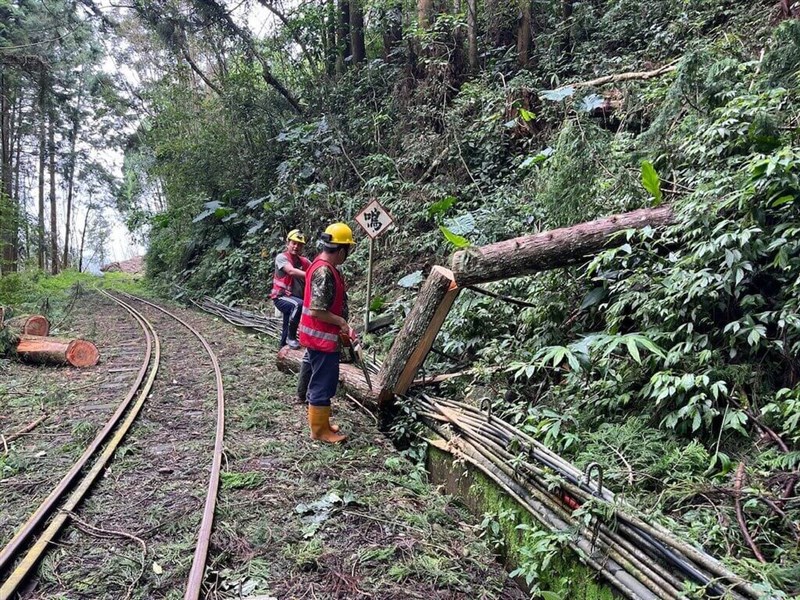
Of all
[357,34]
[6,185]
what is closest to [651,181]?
[357,34]

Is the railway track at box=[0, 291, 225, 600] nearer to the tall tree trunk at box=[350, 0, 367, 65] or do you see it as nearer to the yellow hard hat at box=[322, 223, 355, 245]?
the yellow hard hat at box=[322, 223, 355, 245]

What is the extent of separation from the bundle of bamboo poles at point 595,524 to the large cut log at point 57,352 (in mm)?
6388

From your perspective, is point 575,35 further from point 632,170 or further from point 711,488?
point 711,488

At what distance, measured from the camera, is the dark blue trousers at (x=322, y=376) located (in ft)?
15.1

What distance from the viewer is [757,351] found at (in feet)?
11.4

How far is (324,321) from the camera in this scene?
14.6 feet

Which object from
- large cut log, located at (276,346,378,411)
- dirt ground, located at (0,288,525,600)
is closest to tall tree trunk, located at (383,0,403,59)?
large cut log, located at (276,346,378,411)

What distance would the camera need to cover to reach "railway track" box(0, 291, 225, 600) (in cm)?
282

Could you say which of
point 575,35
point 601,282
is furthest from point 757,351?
point 575,35

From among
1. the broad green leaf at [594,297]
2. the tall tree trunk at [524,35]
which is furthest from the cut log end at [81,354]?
the tall tree trunk at [524,35]

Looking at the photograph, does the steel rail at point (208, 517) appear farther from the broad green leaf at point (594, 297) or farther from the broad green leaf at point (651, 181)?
the broad green leaf at point (651, 181)

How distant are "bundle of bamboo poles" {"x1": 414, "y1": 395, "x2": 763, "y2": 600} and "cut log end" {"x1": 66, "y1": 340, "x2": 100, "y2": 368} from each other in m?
6.34

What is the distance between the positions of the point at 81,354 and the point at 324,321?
5427 mm

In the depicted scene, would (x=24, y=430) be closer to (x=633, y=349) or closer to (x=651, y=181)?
(x=633, y=349)
